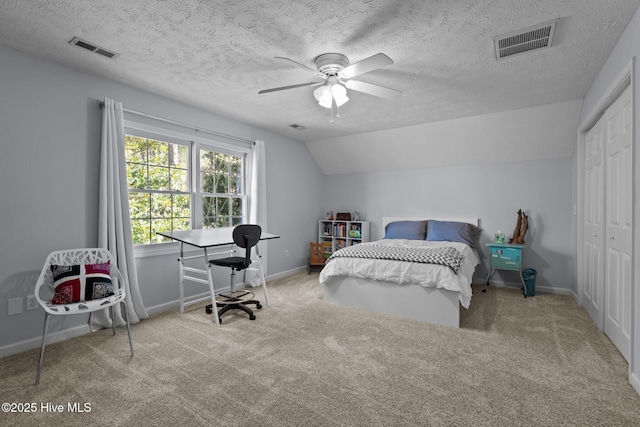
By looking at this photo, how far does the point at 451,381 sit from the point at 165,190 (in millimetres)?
3337

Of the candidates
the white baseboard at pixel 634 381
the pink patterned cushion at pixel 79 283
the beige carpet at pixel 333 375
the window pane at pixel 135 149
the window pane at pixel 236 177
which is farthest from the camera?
the window pane at pixel 236 177

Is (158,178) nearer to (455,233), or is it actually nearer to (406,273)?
(406,273)

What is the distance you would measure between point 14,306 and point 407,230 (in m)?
4.51

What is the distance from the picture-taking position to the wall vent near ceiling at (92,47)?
2410mm

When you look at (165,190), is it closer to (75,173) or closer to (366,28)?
(75,173)

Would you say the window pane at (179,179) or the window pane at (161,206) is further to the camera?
the window pane at (179,179)

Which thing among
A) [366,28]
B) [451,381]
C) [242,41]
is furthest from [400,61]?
[451,381]

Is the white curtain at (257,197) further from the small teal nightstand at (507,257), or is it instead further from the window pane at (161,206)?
the small teal nightstand at (507,257)

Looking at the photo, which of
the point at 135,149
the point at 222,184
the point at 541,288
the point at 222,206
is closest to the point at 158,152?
the point at 135,149

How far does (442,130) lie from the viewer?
4625 mm

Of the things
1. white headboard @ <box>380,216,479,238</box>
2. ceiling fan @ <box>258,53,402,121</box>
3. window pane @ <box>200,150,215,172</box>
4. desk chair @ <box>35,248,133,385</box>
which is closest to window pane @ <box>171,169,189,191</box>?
window pane @ <box>200,150,215,172</box>

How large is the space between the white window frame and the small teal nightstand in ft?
11.4

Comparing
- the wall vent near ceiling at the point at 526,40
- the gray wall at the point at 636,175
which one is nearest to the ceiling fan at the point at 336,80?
the wall vent near ceiling at the point at 526,40

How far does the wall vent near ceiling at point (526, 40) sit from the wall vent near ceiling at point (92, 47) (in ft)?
9.76
